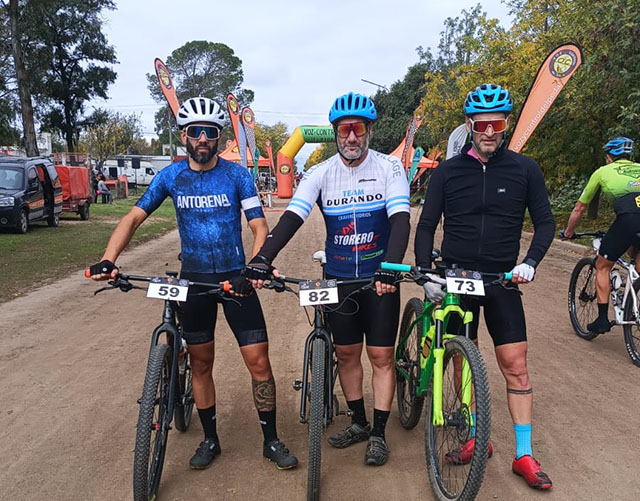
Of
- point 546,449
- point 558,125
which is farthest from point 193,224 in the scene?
point 558,125

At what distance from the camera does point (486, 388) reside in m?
2.87

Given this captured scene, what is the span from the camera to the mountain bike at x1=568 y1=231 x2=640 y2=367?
5.45m

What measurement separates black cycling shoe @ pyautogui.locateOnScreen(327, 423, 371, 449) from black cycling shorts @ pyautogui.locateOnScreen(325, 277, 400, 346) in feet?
2.06

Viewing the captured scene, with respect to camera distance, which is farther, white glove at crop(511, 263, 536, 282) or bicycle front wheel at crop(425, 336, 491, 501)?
white glove at crop(511, 263, 536, 282)

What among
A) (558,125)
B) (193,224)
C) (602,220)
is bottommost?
(602,220)

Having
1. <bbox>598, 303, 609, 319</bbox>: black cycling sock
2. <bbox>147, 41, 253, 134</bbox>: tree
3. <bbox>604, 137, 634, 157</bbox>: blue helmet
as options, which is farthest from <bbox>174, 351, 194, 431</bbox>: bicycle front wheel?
<bbox>147, 41, 253, 134</bbox>: tree

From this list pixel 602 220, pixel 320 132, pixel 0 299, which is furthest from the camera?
pixel 320 132

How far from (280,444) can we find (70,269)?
844 centimetres

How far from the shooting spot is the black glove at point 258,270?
10.4 feet

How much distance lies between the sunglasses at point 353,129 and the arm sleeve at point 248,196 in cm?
66

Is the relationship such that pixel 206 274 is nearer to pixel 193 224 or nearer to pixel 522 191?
pixel 193 224

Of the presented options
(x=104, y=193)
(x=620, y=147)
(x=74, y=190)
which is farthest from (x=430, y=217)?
(x=104, y=193)

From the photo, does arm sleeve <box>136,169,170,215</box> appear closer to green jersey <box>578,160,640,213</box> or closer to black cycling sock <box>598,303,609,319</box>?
green jersey <box>578,160,640,213</box>

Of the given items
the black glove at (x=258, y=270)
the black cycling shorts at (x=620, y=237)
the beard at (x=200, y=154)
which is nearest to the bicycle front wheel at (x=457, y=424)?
the black glove at (x=258, y=270)
